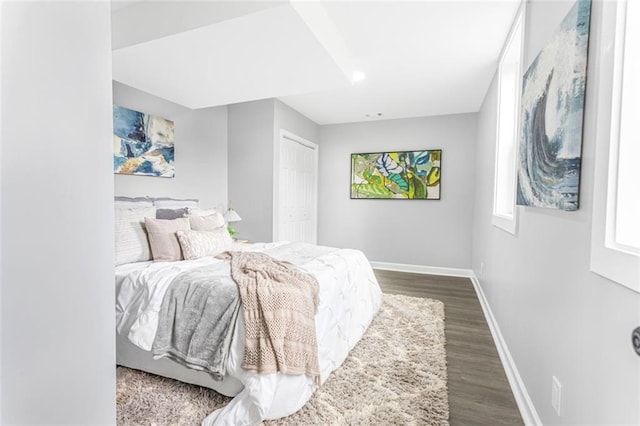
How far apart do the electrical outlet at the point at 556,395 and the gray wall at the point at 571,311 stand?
0.03 m

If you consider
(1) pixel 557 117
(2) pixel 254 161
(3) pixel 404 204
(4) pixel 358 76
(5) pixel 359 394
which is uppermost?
(4) pixel 358 76

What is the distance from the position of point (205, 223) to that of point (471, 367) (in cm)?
247

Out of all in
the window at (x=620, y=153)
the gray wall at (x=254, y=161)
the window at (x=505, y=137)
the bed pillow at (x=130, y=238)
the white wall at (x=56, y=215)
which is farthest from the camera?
the gray wall at (x=254, y=161)

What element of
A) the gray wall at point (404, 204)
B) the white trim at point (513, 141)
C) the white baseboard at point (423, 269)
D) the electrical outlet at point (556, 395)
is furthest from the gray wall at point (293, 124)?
the electrical outlet at point (556, 395)

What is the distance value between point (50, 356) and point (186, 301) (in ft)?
4.49

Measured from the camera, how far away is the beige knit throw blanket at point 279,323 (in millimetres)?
1539

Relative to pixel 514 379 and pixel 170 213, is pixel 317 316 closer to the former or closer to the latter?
pixel 514 379

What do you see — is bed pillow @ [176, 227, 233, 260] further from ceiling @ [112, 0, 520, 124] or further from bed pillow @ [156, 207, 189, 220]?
ceiling @ [112, 0, 520, 124]

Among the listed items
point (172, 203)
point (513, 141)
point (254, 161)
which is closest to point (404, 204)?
point (254, 161)

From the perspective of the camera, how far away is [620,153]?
0.91 meters

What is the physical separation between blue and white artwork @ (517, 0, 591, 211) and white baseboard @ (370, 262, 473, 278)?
10.5 feet

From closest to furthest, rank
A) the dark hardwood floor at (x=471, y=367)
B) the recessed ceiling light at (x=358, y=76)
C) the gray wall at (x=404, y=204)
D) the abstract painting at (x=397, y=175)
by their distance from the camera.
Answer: the dark hardwood floor at (x=471, y=367) < the recessed ceiling light at (x=358, y=76) < the gray wall at (x=404, y=204) < the abstract painting at (x=397, y=175)

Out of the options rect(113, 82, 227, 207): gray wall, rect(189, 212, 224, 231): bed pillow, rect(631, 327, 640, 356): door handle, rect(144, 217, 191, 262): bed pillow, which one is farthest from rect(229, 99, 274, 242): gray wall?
rect(631, 327, 640, 356): door handle

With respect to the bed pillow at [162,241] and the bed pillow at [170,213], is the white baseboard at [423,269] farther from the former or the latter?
the bed pillow at [162,241]
